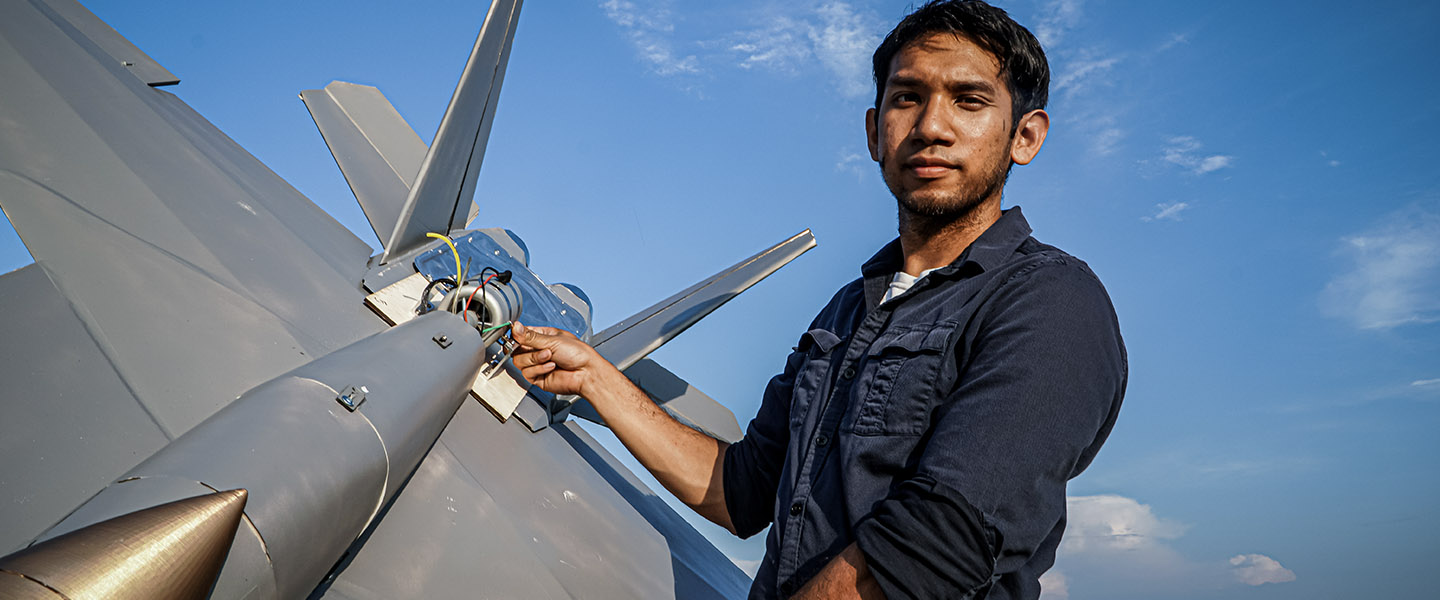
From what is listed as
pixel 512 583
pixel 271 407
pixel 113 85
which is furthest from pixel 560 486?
pixel 113 85

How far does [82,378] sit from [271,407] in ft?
2.76

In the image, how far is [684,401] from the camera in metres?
6.89

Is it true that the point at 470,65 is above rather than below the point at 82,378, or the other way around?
above

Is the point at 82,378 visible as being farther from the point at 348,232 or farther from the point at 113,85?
the point at 348,232

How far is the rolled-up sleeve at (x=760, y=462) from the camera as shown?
2.94 meters

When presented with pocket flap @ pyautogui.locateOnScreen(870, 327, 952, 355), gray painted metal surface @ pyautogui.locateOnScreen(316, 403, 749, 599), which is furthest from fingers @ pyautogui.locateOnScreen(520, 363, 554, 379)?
pocket flap @ pyautogui.locateOnScreen(870, 327, 952, 355)

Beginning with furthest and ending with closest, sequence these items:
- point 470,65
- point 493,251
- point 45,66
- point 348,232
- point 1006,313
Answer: point 493,251 → point 348,232 → point 470,65 → point 45,66 → point 1006,313

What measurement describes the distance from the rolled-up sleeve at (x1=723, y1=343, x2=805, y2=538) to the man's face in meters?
0.82

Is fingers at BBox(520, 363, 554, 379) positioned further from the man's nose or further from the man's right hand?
the man's nose

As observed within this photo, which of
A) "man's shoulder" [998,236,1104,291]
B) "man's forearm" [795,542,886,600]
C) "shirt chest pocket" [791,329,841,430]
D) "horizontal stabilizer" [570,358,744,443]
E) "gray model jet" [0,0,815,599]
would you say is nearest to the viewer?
"gray model jet" [0,0,815,599]

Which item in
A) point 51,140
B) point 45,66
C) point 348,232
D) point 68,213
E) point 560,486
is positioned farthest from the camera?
point 348,232

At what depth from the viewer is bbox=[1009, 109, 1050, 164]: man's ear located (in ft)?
8.55

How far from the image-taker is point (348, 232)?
4.62m

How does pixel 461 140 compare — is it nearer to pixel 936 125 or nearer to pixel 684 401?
pixel 936 125
